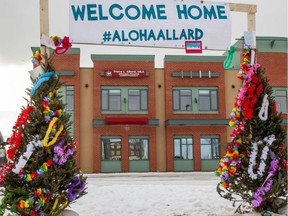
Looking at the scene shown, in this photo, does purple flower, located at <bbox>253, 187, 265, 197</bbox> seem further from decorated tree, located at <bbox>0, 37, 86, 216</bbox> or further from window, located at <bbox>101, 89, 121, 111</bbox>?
window, located at <bbox>101, 89, 121, 111</bbox>

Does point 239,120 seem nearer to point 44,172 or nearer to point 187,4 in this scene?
point 187,4

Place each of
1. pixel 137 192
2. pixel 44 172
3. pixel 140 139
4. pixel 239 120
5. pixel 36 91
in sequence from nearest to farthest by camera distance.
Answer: pixel 44 172 < pixel 36 91 < pixel 239 120 < pixel 137 192 < pixel 140 139

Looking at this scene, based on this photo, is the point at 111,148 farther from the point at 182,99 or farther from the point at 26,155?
the point at 26,155

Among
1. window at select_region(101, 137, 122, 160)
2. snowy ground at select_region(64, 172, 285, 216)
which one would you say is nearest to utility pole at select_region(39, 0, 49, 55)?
snowy ground at select_region(64, 172, 285, 216)

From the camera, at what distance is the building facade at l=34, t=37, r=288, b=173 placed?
3509 centimetres

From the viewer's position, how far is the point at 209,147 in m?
36.1

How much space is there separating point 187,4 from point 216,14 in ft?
2.31

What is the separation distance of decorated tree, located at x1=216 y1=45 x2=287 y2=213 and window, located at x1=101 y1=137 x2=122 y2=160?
86.2 ft

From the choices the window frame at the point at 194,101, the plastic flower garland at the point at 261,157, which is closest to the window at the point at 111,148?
the window frame at the point at 194,101

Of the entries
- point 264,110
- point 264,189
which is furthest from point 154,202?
point 264,110

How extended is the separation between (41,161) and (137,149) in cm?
2781

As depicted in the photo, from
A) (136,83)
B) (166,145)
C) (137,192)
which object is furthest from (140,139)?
(137,192)

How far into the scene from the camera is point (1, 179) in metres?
7.75

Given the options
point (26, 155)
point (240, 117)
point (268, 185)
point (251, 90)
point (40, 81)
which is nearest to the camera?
point (26, 155)
